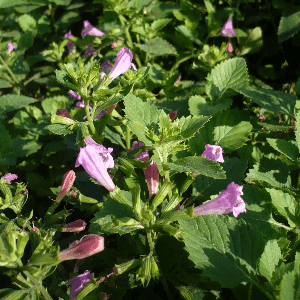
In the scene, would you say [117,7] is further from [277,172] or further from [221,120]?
[277,172]

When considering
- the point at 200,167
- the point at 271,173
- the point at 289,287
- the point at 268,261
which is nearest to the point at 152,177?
the point at 200,167

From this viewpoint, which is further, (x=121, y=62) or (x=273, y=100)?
(x=273, y=100)

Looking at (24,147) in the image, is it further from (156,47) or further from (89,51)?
(156,47)

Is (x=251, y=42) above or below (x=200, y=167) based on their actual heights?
below

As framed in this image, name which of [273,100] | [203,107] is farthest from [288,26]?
[203,107]

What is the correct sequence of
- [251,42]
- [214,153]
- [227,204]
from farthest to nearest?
[251,42]
[214,153]
[227,204]

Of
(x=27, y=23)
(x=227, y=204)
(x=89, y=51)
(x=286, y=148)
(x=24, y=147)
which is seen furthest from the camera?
(x=27, y=23)

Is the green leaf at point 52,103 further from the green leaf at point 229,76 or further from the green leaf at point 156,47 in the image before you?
the green leaf at point 229,76

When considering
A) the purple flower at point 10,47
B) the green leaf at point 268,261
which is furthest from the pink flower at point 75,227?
the purple flower at point 10,47

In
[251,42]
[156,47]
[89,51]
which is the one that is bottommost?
[251,42]
